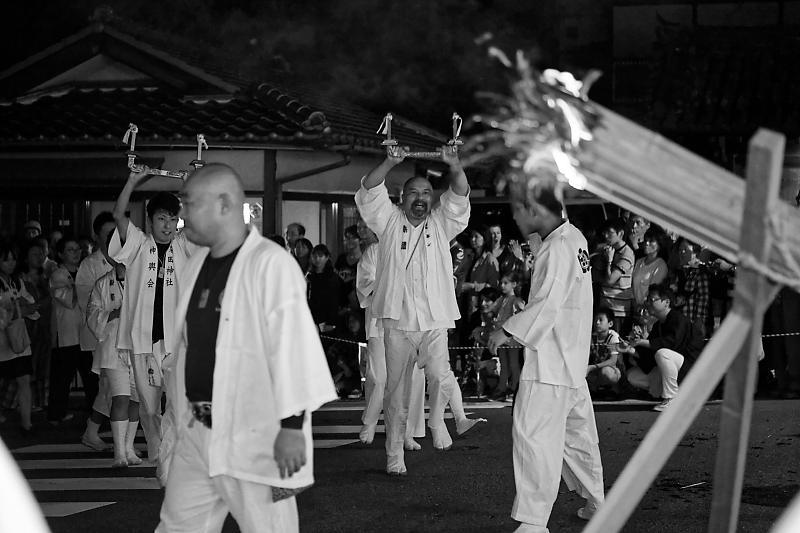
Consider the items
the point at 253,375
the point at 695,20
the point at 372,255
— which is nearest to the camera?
the point at 253,375

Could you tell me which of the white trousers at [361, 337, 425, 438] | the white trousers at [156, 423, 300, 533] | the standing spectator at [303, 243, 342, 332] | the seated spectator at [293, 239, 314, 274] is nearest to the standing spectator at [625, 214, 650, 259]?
the standing spectator at [303, 243, 342, 332]

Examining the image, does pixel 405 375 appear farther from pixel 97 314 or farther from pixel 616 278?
pixel 616 278

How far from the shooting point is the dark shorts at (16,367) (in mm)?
11484

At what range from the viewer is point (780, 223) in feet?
10.5

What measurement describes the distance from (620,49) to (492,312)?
403 inches

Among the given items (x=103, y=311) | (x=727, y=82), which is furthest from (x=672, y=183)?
(x=727, y=82)

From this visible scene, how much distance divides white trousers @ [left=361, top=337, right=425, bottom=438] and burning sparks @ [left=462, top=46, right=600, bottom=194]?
6889 mm

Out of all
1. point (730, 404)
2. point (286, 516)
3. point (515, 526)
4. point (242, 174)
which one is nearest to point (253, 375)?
point (286, 516)

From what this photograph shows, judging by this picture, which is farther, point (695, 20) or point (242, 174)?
point (695, 20)

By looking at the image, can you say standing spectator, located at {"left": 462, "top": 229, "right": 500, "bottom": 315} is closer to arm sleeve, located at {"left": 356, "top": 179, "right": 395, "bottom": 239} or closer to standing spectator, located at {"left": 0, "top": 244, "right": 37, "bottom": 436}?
arm sleeve, located at {"left": 356, "top": 179, "right": 395, "bottom": 239}

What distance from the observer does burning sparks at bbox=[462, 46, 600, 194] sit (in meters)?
3.09

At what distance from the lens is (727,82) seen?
18.3 metres

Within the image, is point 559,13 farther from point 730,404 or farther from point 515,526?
point 730,404

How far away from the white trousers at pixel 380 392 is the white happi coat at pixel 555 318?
310 cm
